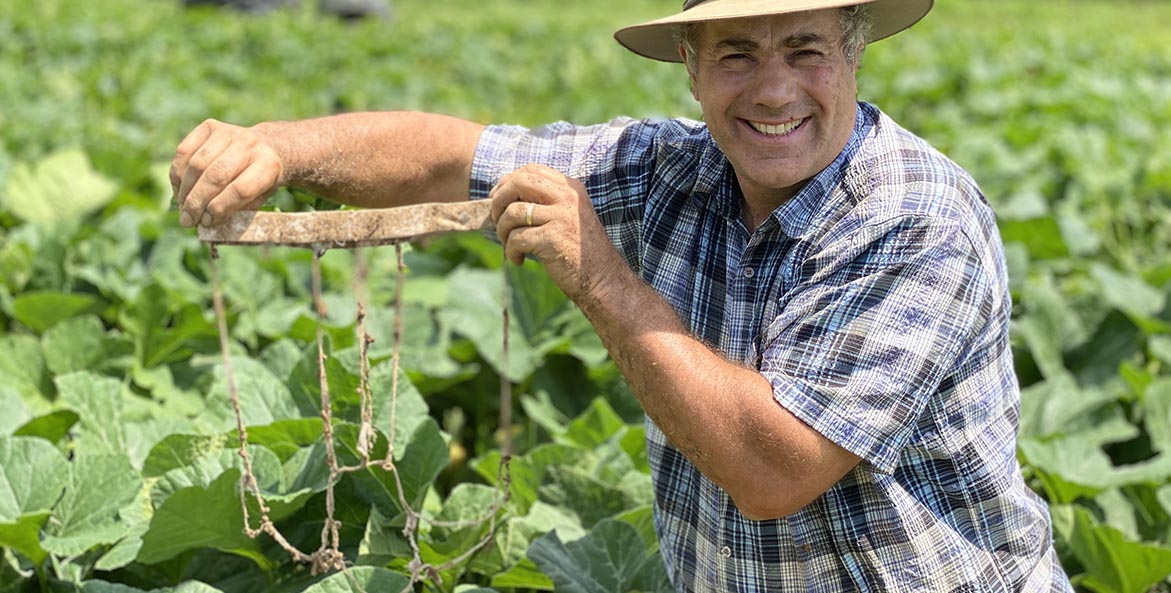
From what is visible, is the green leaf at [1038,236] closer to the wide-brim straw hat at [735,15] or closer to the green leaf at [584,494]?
the green leaf at [584,494]

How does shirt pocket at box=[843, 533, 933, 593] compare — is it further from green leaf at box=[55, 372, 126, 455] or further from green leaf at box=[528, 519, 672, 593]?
green leaf at box=[55, 372, 126, 455]

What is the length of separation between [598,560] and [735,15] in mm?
1125

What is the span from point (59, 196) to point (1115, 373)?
3.54m

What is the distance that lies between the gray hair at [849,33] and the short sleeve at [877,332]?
0.31m

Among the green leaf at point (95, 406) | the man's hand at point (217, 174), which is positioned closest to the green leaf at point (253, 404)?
the green leaf at point (95, 406)

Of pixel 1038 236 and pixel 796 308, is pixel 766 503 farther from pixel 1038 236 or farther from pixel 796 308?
pixel 1038 236

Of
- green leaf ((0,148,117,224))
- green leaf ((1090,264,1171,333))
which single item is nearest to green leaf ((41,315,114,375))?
green leaf ((0,148,117,224))

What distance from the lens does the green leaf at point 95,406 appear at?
2820mm

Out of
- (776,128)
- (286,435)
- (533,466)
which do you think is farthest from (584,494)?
(776,128)

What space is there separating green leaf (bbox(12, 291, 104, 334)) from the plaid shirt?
1855mm

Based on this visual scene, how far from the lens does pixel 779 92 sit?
6.61ft

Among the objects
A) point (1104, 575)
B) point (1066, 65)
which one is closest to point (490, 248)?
point (1104, 575)

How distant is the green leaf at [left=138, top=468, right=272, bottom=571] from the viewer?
226cm

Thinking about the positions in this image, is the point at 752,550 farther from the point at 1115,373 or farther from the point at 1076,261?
the point at 1076,261
